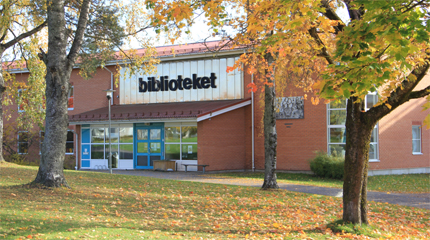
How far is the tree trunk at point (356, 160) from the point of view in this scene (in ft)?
24.7

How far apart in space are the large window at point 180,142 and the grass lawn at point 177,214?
9259mm

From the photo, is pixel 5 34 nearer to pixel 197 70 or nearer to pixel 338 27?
pixel 197 70

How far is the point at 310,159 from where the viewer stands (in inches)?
817

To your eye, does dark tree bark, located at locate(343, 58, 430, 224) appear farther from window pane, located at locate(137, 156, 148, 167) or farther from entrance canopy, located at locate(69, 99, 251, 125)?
window pane, located at locate(137, 156, 148, 167)

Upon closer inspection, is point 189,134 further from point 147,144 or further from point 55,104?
point 55,104

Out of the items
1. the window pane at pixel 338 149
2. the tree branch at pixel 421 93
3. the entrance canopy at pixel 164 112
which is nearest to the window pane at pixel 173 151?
the entrance canopy at pixel 164 112

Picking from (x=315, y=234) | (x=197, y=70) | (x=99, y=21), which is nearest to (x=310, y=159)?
(x=197, y=70)

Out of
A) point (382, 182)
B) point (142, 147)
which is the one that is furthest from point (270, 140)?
point (142, 147)

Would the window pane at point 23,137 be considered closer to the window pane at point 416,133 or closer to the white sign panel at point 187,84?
the white sign panel at point 187,84

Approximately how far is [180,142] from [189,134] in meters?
0.74

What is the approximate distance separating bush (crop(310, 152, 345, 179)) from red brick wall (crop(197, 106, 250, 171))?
4579mm

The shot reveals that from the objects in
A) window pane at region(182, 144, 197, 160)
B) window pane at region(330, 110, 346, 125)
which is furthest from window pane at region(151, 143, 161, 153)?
window pane at region(330, 110, 346, 125)

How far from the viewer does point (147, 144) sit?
23.4 meters

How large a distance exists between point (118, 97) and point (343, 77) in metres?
22.6
